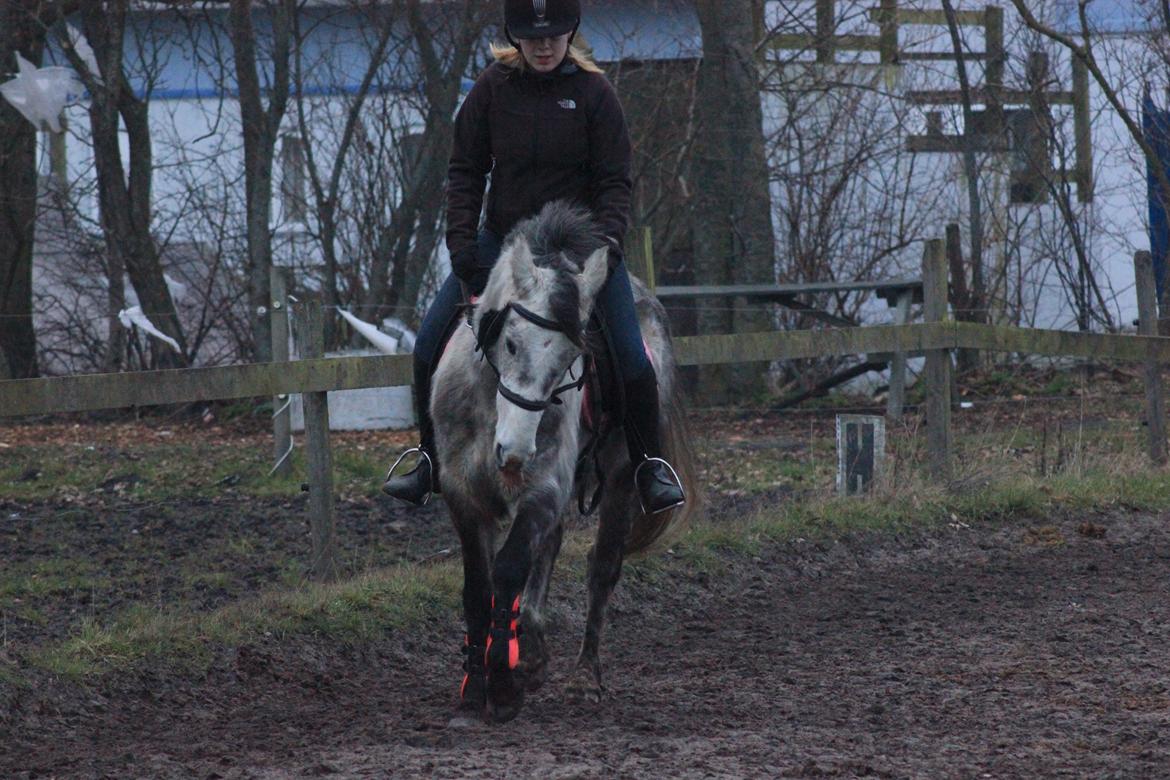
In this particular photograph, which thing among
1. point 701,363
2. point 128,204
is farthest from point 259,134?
point 701,363

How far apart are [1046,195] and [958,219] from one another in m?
1.12

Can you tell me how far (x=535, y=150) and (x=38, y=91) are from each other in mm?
8099

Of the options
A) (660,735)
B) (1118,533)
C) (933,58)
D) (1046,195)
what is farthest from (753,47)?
(660,735)

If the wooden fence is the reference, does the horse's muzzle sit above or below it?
below

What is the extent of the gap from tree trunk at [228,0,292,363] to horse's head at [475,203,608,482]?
872 cm

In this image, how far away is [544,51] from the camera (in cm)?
512

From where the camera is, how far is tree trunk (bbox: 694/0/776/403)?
14000mm

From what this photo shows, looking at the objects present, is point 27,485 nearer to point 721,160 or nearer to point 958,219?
point 721,160

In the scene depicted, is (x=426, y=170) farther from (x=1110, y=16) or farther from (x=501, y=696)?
(x=501, y=696)

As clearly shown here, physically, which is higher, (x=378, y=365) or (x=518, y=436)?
(x=378, y=365)

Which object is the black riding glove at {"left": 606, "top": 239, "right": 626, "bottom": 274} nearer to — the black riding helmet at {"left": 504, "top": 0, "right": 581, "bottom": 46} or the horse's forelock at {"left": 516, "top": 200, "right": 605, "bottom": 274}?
the horse's forelock at {"left": 516, "top": 200, "right": 605, "bottom": 274}

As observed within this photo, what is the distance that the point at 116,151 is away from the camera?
559 inches

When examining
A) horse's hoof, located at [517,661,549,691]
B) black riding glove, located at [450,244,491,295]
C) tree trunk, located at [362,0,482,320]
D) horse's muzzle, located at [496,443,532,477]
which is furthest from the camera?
tree trunk, located at [362,0,482,320]

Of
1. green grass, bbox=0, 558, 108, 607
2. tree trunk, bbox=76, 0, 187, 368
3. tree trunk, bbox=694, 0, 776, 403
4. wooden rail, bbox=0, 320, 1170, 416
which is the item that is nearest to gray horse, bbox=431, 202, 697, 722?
wooden rail, bbox=0, 320, 1170, 416
